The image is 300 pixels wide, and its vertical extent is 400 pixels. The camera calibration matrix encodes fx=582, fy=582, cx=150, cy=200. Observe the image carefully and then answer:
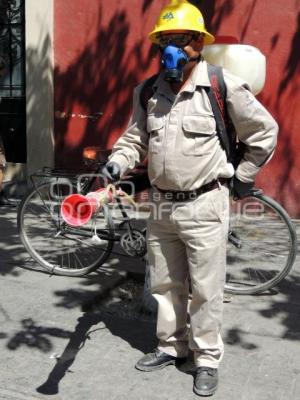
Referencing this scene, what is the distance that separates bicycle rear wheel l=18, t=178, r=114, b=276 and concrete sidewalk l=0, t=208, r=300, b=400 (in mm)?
164

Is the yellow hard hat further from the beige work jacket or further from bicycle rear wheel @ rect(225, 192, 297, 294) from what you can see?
bicycle rear wheel @ rect(225, 192, 297, 294)

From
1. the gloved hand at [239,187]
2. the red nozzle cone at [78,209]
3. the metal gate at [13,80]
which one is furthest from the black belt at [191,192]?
the metal gate at [13,80]

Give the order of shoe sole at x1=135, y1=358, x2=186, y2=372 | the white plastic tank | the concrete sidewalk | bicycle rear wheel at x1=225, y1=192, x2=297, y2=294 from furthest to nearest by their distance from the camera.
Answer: bicycle rear wheel at x1=225, y1=192, x2=297, y2=294 → the white plastic tank → shoe sole at x1=135, y1=358, x2=186, y2=372 → the concrete sidewalk

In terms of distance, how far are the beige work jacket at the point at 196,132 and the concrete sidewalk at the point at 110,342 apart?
116cm

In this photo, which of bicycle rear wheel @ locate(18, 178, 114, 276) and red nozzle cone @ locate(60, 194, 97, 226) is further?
bicycle rear wheel @ locate(18, 178, 114, 276)

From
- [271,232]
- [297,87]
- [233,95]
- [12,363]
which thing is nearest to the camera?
[233,95]

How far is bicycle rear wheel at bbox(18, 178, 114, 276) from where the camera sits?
4.85 metres

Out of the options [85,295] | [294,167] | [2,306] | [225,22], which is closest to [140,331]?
[85,295]

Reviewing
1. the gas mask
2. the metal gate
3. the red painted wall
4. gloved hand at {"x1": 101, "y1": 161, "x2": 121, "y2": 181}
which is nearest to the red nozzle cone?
gloved hand at {"x1": 101, "y1": 161, "x2": 121, "y2": 181}

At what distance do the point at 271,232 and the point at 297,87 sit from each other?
8.91 ft

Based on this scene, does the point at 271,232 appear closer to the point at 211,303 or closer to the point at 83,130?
the point at 211,303

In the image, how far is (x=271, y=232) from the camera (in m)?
4.86

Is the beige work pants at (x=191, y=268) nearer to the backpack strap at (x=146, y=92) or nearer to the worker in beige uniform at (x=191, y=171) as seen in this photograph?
the worker in beige uniform at (x=191, y=171)

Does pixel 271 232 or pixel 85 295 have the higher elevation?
pixel 271 232
